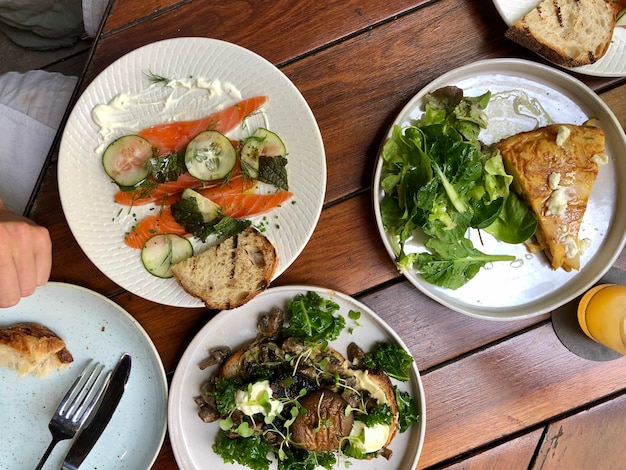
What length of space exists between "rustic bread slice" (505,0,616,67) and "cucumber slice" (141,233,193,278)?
128 cm

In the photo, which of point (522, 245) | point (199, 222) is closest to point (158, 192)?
point (199, 222)

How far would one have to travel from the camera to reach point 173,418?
1801mm

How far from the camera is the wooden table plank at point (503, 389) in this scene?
6.40 feet

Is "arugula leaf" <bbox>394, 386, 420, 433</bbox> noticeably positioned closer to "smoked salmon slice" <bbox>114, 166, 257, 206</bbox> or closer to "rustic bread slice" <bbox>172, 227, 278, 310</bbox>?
"rustic bread slice" <bbox>172, 227, 278, 310</bbox>

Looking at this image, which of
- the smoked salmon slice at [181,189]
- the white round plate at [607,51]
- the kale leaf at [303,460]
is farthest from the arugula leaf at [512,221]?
the kale leaf at [303,460]

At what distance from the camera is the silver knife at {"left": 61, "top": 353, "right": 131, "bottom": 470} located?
70.4 inches

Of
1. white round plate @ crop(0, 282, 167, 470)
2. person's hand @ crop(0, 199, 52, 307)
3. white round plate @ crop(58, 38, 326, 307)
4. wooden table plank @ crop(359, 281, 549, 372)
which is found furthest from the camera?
wooden table plank @ crop(359, 281, 549, 372)

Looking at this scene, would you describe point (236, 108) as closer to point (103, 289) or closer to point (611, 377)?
point (103, 289)

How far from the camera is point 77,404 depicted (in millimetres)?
1779

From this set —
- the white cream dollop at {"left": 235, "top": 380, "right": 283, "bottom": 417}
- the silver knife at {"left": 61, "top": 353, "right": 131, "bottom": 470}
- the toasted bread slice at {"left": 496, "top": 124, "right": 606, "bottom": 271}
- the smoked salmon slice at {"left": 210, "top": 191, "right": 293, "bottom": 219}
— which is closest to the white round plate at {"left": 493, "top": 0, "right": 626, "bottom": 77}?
the toasted bread slice at {"left": 496, "top": 124, "right": 606, "bottom": 271}

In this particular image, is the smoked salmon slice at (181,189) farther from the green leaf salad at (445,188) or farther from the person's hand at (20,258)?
the green leaf salad at (445,188)

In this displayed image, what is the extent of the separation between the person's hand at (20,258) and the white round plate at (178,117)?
0.37 ft

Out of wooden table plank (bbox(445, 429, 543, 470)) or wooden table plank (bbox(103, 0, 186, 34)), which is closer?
wooden table plank (bbox(103, 0, 186, 34))

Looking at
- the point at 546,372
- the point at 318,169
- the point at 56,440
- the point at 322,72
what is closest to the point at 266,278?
the point at 318,169
